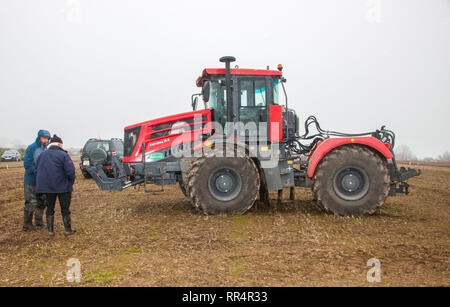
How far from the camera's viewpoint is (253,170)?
731cm

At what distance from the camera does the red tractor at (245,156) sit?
23.7 feet

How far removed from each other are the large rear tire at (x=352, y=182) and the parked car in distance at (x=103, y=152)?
10.1 m

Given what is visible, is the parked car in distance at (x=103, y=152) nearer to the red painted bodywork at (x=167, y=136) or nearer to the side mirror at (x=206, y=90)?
the red painted bodywork at (x=167, y=136)

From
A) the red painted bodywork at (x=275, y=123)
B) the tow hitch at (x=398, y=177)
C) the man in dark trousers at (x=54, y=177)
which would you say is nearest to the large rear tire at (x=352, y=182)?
the tow hitch at (x=398, y=177)

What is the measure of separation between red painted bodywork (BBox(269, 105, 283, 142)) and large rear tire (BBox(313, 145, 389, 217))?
121cm

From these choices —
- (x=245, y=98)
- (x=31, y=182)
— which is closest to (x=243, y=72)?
(x=245, y=98)

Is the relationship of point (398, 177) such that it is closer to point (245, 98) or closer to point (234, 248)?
point (245, 98)

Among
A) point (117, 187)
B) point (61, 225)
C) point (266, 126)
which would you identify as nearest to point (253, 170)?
point (266, 126)

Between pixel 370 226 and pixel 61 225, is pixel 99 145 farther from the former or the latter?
pixel 370 226

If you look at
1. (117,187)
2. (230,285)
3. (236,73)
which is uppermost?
(236,73)

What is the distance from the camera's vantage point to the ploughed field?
4066 mm

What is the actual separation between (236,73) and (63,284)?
549cm

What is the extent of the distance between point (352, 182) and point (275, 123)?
216 centimetres

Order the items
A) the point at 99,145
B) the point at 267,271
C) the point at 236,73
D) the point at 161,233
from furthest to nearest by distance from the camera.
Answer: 1. the point at 99,145
2. the point at 236,73
3. the point at 161,233
4. the point at 267,271
